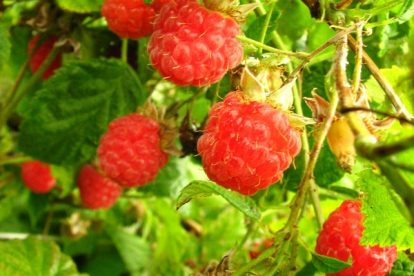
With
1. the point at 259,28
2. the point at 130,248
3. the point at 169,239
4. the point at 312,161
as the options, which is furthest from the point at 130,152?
the point at 130,248

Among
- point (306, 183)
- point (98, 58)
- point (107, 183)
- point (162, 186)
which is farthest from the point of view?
point (107, 183)

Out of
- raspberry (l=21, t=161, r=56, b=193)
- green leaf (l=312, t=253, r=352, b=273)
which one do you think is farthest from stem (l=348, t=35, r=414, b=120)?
raspberry (l=21, t=161, r=56, b=193)

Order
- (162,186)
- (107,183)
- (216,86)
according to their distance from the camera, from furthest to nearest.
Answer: (107,183)
(162,186)
(216,86)

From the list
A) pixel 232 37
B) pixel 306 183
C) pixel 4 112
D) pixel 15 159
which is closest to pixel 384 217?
pixel 306 183

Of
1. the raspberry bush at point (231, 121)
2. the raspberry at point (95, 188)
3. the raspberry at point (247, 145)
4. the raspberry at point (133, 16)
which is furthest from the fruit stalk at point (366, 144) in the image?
the raspberry at point (95, 188)

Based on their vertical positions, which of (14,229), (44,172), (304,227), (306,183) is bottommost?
(14,229)

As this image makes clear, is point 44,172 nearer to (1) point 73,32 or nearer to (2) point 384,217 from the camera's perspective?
(1) point 73,32
